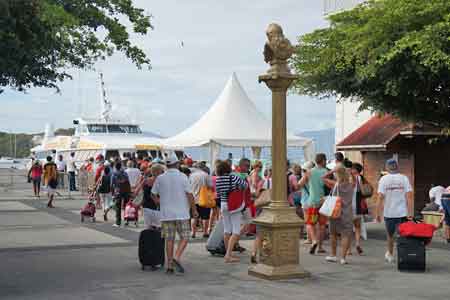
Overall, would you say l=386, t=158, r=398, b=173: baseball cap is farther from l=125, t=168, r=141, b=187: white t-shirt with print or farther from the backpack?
l=125, t=168, r=141, b=187: white t-shirt with print

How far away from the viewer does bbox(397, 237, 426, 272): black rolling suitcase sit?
10320mm

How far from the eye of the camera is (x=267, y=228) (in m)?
9.51

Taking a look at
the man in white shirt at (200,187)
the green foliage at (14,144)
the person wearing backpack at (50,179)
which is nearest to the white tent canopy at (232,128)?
the person wearing backpack at (50,179)

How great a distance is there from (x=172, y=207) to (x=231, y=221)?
1407mm

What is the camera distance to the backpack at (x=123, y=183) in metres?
16.1

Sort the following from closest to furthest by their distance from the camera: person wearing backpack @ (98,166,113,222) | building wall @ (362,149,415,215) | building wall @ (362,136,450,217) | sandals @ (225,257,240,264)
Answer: sandals @ (225,257,240,264)
person wearing backpack @ (98,166,113,222)
building wall @ (362,136,450,217)
building wall @ (362,149,415,215)

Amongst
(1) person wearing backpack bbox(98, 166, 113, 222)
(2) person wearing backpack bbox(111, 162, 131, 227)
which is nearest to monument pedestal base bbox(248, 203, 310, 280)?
(2) person wearing backpack bbox(111, 162, 131, 227)

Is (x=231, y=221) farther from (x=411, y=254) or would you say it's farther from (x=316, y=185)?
(x=411, y=254)

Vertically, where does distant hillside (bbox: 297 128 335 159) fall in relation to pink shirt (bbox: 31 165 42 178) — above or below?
above

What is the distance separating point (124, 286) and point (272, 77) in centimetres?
354

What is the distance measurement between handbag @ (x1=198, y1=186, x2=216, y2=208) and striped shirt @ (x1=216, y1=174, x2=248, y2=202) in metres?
2.93

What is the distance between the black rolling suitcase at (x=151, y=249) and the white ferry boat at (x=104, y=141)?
2215 cm

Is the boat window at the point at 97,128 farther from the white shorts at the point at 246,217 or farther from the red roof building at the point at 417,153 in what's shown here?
the white shorts at the point at 246,217

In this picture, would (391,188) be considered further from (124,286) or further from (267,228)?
(124,286)
